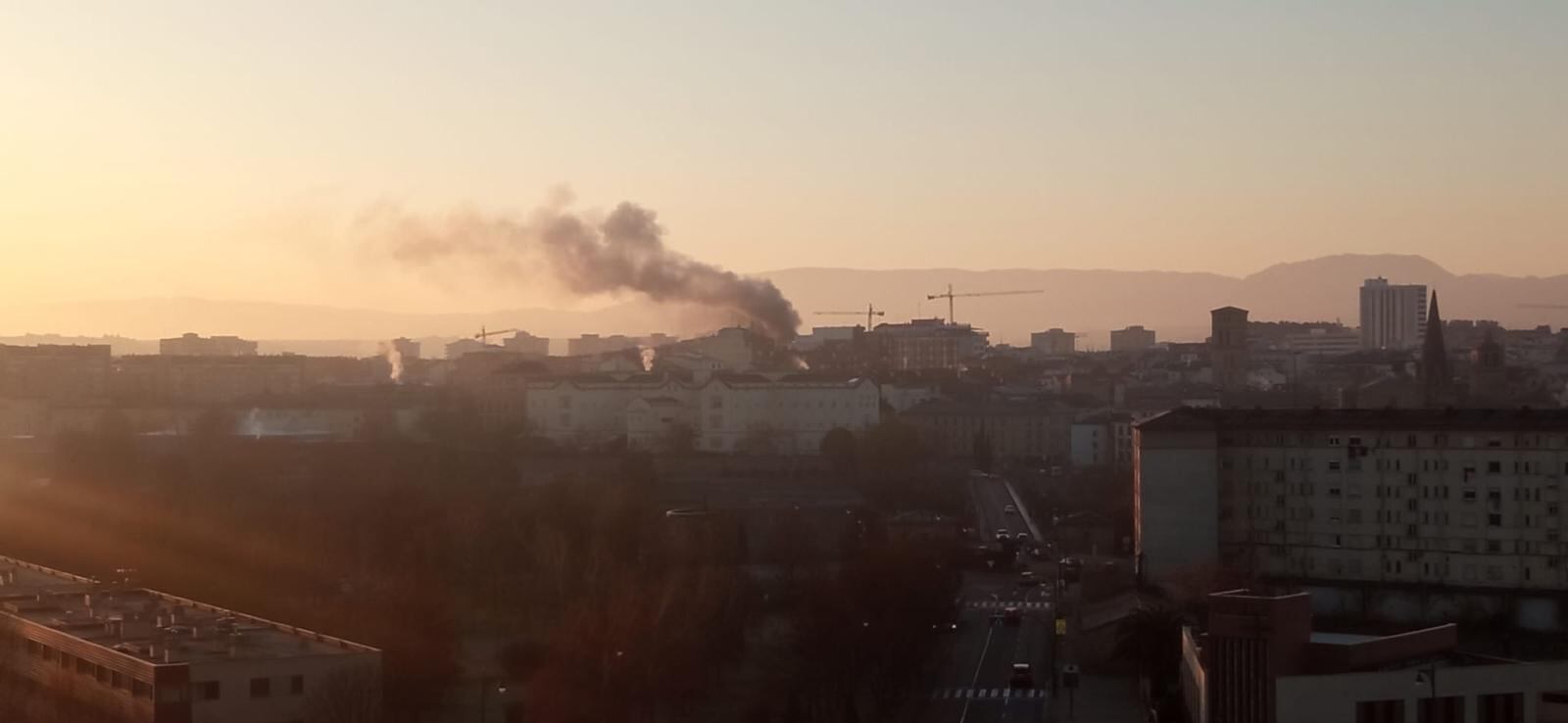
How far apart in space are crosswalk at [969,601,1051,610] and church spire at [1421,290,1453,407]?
19.0m

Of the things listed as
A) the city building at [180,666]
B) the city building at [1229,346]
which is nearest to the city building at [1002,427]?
the city building at [1229,346]

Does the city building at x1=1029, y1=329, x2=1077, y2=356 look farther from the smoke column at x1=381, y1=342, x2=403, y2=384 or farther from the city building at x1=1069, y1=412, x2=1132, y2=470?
the city building at x1=1069, y1=412, x2=1132, y2=470

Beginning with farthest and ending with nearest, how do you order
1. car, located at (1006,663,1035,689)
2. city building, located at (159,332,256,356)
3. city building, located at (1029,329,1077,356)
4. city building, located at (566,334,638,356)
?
1. city building, located at (1029,329,1077,356)
2. city building, located at (566,334,638,356)
3. city building, located at (159,332,256,356)
4. car, located at (1006,663,1035,689)

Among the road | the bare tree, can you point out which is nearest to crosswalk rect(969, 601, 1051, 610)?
the road

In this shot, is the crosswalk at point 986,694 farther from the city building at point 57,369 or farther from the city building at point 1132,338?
the city building at point 1132,338

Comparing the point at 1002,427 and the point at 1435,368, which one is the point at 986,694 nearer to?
the point at 1435,368

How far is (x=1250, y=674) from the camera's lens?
1658cm

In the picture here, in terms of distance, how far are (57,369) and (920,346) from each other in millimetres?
33698

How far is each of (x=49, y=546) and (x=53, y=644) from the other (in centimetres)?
1153

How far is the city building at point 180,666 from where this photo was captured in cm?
1524

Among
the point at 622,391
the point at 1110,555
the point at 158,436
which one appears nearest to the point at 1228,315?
the point at 622,391

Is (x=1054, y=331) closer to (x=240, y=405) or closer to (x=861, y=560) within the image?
(x=240, y=405)

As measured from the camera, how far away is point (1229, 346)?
76500 mm

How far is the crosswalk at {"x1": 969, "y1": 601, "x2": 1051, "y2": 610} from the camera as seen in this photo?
1044 inches
